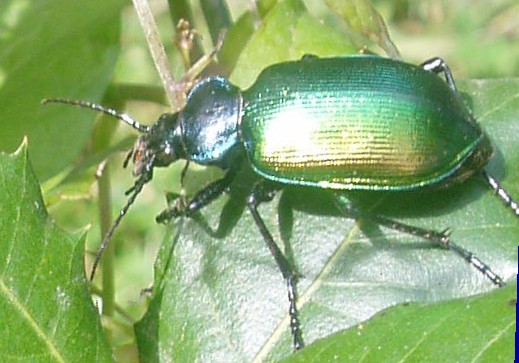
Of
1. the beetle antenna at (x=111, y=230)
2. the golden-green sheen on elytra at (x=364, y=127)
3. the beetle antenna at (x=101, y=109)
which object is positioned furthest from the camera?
the beetle antenna at (x=101, y=109)

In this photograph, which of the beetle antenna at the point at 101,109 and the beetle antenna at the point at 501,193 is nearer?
the beetle antenna at the point at 501,193

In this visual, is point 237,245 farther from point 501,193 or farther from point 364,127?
point 501,193

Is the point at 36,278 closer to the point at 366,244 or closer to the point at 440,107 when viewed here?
the point at 366,244

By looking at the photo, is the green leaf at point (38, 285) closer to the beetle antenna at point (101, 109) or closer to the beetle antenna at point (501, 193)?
the beetle antenna at point (101, 109)

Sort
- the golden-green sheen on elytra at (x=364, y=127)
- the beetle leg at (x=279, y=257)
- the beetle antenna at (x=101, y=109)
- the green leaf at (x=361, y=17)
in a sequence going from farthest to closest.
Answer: the beetle antenna at (x=101, y=109), the golden-green sheen on elytra at (x=364, y=127), the green leaf at (x=361, y=17), the beetle leg at (x=279, y=257)

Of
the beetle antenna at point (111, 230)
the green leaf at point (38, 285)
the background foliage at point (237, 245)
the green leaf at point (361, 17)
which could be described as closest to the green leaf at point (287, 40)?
the background foliage at point (237, 245)

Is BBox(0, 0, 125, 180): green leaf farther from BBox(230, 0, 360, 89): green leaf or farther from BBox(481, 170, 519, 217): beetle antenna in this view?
BBox(481, 170, 519, 217): beetle antenna

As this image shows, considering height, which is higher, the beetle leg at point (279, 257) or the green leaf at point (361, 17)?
the green leaf at point (361, 17)
